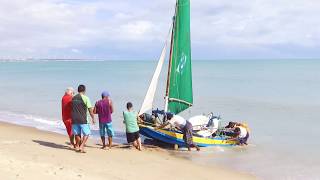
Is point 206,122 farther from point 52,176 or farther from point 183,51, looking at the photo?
point 52,176

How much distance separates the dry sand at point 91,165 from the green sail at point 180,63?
4.20 metres

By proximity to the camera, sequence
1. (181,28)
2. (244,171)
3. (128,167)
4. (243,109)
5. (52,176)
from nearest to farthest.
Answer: (52,176) < (128,167) < (244,171) < (181,28) < (243,109)

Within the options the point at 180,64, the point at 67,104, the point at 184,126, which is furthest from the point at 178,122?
the point at 67,104

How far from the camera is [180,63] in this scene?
62.0 feet

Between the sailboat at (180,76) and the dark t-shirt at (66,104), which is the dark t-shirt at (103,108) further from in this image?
the sailboat at (180,76)

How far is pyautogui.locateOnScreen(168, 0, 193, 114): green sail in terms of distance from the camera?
18406 millimetres

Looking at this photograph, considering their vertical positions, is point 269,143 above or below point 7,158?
below

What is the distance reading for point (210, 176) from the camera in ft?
41.8

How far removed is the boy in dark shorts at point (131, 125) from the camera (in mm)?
14117

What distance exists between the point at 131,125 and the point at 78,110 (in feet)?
8.93

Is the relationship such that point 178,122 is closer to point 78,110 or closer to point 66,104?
point 66,104

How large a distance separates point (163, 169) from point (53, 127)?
10.8 meters

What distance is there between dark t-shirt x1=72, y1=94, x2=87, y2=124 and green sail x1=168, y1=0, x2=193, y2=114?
6883 millimetres

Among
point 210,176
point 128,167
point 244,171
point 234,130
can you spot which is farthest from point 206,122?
point 128,167
